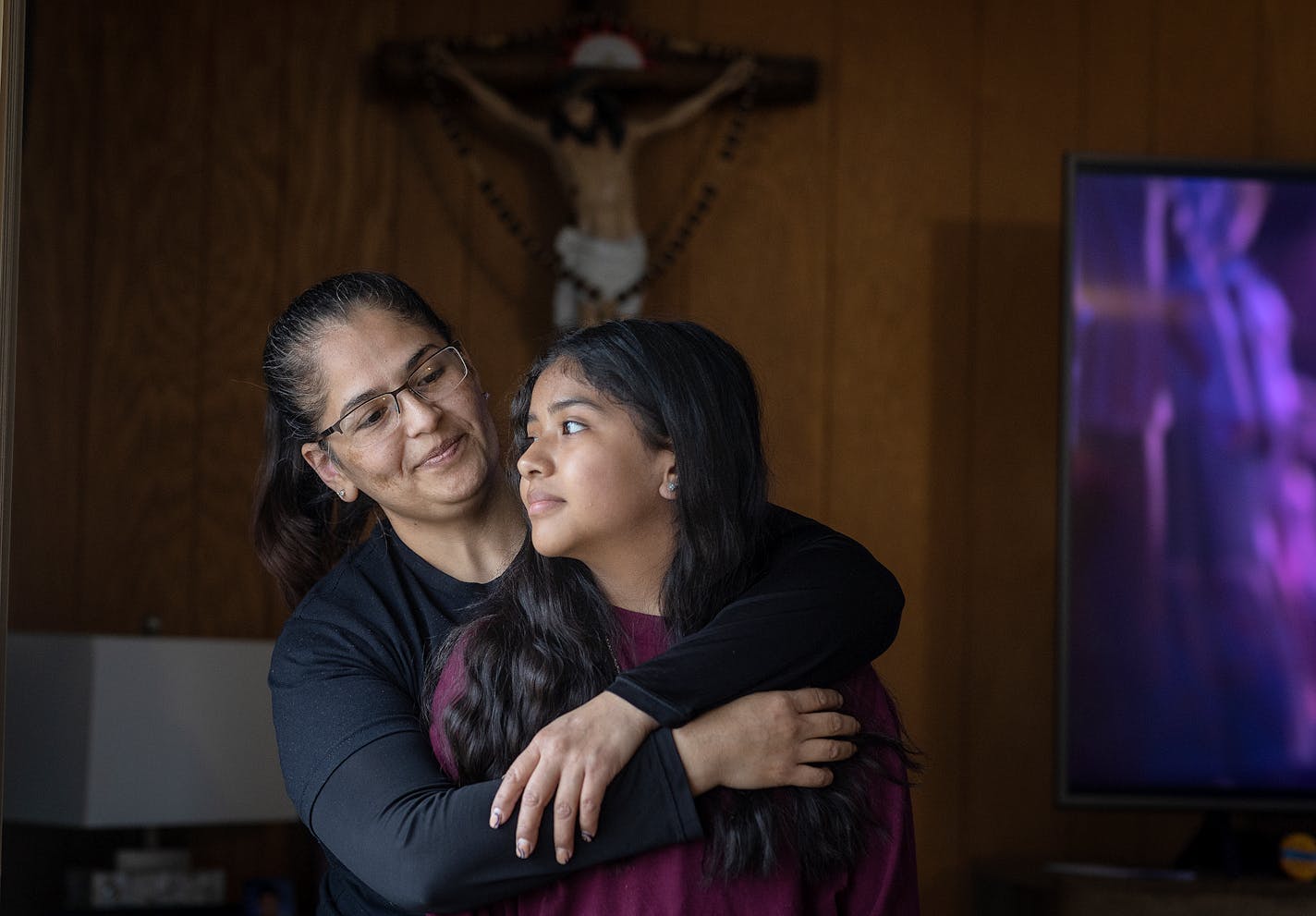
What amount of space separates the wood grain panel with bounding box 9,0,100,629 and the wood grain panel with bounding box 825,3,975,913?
1445 millimetres

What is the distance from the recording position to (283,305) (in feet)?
9.73

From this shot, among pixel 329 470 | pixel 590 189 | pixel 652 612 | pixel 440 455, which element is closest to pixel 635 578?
pixel 652 612

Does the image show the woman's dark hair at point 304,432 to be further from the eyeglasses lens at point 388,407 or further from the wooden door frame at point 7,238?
the wooden door frame at point 7,238

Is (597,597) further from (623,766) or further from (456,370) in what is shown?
(456,370)

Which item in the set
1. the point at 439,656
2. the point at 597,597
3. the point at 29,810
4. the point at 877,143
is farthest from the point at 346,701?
the point at 877,143

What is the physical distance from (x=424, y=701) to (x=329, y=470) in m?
0.38

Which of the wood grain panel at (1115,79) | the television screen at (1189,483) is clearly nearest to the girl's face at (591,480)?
the television screen at (1189,483)

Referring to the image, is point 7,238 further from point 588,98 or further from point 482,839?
point 588,98

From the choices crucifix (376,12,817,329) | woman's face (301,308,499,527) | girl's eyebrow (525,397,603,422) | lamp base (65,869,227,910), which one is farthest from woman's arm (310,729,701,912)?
crucifix (376,12,817,329)

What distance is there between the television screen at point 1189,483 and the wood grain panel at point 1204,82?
0.35 meters

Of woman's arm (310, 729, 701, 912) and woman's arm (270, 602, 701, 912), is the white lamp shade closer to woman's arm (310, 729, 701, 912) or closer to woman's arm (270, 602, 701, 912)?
woman's arm (270, 602, 701, 912)

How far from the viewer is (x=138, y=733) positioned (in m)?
2.43

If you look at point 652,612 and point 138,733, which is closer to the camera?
point 652,612

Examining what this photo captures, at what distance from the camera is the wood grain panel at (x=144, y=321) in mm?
2885
